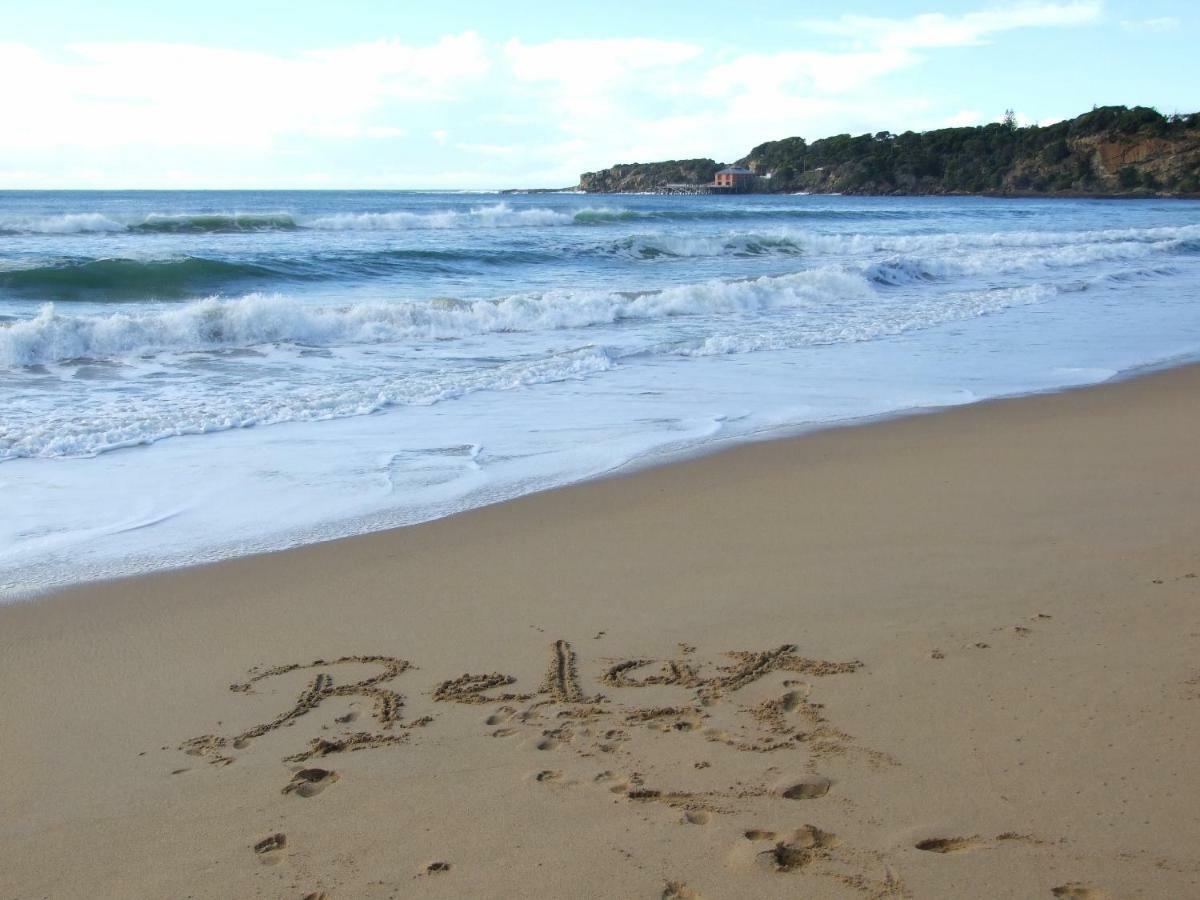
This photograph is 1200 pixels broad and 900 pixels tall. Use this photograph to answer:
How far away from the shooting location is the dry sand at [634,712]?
7.84ft

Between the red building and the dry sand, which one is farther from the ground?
the red building

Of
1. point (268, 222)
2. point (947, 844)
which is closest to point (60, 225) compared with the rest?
point (268, 222)

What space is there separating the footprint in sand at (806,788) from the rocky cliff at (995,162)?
97429 mm

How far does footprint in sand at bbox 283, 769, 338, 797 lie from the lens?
2.71 m

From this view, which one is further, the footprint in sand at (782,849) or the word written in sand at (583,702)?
the word written in sand at (583,702)

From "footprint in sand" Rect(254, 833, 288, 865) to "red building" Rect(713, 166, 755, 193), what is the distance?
11731 cm

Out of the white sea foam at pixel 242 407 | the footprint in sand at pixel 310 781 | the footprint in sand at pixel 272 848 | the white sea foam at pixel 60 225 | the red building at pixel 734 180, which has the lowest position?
the footprint in sand at pixel 272 848

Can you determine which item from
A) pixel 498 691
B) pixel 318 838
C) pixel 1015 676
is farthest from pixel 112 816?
pixel 1015 676

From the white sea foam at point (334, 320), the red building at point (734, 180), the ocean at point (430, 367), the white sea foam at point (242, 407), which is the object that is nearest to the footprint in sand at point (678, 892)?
the ocean at point (430, 367)

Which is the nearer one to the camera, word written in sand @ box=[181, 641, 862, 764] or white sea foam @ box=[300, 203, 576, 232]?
word written in sand @ box=[181, 641, 862, 764]

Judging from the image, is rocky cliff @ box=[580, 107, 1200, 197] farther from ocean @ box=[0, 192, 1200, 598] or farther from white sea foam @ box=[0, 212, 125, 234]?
white sea foam @ box=[0, 212, 125, 234]

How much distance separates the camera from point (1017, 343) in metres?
11.2

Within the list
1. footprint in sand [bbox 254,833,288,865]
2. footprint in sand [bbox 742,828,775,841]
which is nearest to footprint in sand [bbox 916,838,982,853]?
footprint in sand [bbox 742,828,775,841]

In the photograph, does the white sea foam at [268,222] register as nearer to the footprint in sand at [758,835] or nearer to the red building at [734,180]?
the footprint in sand at [758,835]
